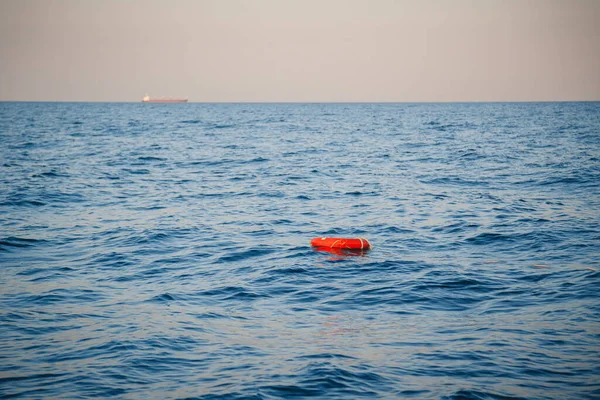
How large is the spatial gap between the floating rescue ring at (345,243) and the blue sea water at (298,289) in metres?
0.41

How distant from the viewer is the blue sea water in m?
10.0

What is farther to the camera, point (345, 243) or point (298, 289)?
point (345, 243)

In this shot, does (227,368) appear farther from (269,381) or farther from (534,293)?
(534,293)

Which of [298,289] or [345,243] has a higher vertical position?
[345,243]

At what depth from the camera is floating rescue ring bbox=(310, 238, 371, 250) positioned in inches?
726

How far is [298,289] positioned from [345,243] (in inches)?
152

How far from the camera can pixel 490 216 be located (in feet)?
76.5

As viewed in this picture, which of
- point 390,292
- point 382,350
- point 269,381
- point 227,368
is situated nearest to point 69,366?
point 227,368

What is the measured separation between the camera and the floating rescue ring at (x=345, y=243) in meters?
18.4

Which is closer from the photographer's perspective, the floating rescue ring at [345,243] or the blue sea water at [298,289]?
the blue sea water at [298,289]

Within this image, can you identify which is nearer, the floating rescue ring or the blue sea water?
the blue sea water

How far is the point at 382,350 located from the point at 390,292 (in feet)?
12.1

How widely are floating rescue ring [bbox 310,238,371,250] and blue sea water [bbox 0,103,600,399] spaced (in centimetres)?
41

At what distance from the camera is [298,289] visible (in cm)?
1495
